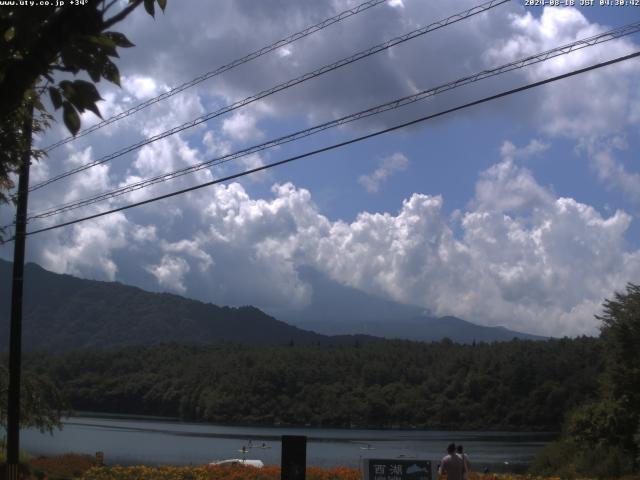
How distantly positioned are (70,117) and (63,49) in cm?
37

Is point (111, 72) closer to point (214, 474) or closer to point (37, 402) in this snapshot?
point (214, 474)

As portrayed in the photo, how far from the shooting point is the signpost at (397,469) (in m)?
15.7

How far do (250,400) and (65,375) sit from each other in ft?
77.0

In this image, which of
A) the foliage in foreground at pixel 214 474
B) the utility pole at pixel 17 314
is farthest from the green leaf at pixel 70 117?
the foliage in foreground at pixel 214 474

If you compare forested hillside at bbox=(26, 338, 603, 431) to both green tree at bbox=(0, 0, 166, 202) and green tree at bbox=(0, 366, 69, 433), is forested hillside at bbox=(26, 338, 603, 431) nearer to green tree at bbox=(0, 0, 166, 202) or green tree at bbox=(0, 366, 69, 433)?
green tree at bbox=(0, 366, 69, 433)

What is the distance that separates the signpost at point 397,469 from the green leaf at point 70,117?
40.0ft

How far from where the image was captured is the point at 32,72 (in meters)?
4.54

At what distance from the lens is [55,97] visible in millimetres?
4762

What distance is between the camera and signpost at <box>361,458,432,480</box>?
15719 millimetres

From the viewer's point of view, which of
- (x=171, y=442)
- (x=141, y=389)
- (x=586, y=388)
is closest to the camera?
(x=171, y=442)

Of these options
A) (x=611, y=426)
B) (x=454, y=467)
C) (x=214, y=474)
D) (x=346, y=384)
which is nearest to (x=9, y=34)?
(x=454, y=467)

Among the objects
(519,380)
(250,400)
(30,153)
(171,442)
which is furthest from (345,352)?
(30,153)

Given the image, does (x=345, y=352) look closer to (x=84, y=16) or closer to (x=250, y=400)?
(x=250, y=400)

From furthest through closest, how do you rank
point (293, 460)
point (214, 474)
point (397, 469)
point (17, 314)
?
point (214, 474) < point (17, 314) < point (397, 469) < point (293, 460)
